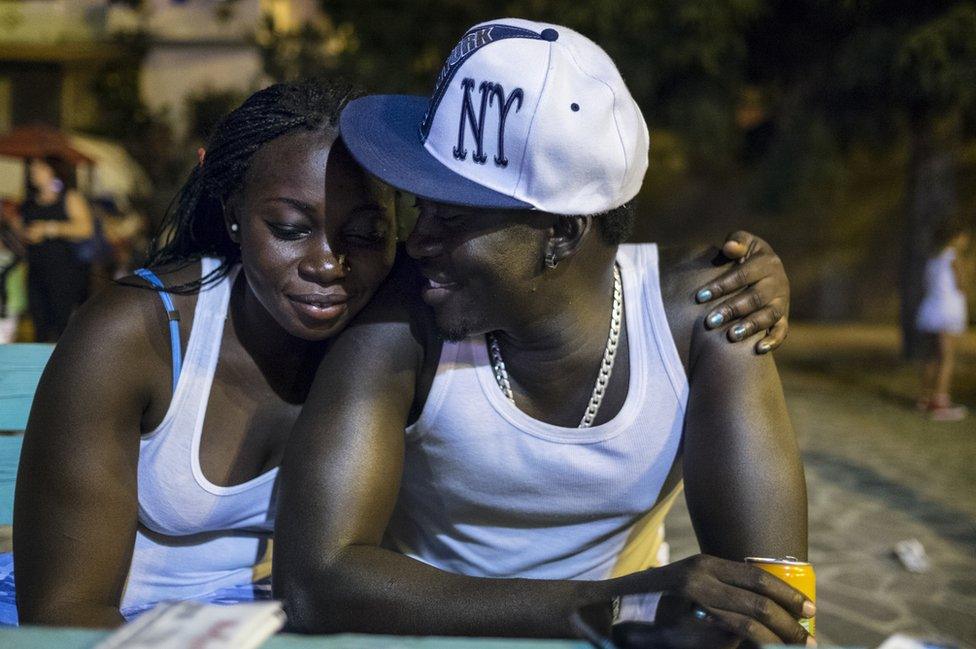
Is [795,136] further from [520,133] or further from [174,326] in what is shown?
[174,326]

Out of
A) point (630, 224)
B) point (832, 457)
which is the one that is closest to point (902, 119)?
point (832, 457)

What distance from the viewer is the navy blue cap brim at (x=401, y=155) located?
5.29 ft

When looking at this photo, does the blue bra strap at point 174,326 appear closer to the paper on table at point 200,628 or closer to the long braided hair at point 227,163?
the long braided hair at point 227,163

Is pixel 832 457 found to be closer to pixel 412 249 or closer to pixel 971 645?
pixel 971 645

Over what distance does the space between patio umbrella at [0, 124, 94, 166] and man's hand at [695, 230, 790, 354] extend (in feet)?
25.2

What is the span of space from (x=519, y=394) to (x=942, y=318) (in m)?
→ 7.16

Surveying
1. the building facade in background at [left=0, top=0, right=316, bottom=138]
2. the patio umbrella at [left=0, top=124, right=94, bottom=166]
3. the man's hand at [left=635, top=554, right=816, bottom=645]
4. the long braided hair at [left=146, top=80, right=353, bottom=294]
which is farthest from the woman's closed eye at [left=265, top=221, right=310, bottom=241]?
the building facade in background at [left=0, top=0, right=316, bottom=138]

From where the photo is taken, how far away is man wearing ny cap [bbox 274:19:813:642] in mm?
1543

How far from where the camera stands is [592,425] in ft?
6.06

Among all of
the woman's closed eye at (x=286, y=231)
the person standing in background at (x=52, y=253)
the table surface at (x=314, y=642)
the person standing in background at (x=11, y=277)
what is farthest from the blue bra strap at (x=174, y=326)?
the person standing in background at (x=52, y=253)

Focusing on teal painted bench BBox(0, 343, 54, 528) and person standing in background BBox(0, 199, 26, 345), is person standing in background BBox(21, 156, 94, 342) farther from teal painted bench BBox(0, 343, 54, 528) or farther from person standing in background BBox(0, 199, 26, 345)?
teal painted bench BBox(0, 343, 54, 528)

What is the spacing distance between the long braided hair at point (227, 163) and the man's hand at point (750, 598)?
115cm

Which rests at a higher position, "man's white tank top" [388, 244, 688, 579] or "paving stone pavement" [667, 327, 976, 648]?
"man's white tank top" [388, 244, 688, 579]

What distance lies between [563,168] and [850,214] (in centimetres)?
1688
